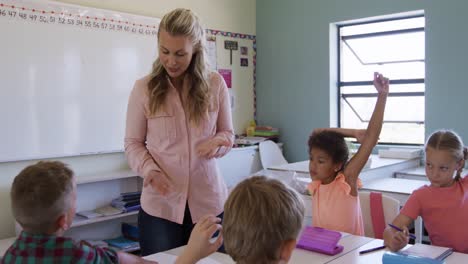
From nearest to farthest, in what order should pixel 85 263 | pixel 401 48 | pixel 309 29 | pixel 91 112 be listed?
pixel 85 263
pixel 91 112
pixel 401 48
pixel 309 29

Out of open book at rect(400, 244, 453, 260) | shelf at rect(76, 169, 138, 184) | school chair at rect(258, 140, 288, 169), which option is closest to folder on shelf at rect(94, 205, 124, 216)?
shelf at rect(76, 169, 138, 184)

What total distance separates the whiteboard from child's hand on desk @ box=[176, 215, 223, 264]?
2581 mm

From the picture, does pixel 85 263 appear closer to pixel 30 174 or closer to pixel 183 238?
pixel 30 174

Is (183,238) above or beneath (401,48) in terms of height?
beneath

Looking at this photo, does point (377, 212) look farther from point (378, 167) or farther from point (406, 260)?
point (378, 167)

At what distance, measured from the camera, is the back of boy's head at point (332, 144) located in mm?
2061

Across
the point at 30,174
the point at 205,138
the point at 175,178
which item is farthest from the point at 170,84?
the point at 30,174

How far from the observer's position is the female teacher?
1.74m

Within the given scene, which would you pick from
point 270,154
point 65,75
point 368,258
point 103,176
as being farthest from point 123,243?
point 368,258

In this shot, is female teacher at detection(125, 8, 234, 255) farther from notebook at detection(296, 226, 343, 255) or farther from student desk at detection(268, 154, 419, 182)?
student desk at detection(268, 154, 419, 182)

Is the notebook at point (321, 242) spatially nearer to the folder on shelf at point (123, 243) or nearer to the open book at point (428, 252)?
the open book at point (428, 252)

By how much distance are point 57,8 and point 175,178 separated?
7.71ft

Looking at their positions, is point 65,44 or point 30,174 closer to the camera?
point 30,174

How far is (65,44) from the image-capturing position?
11.9ft
